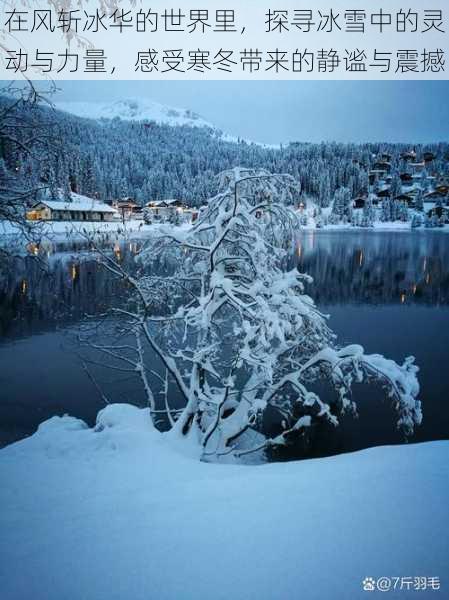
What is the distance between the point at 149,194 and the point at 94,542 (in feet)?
209

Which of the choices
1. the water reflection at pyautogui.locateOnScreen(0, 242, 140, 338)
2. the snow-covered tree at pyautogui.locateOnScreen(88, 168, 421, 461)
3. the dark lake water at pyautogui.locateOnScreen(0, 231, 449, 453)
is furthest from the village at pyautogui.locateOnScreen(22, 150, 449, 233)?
the snow-covered tree at pyautogui.locateOnScreen(88, 168, 421, 461)

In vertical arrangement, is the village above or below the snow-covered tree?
above

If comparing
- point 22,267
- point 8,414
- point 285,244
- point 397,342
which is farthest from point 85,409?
point 22,267

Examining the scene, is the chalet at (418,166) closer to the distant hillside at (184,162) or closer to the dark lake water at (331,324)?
the distant hillside at (184,162)

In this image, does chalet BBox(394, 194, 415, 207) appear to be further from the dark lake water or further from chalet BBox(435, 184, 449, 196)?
the dark lake water

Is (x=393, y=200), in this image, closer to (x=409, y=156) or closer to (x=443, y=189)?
(x=409, y=156)

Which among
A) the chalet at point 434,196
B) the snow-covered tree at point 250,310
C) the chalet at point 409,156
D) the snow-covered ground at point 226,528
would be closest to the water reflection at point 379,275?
the snow-covered tree at point 250,310

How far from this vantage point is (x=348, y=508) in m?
2.78

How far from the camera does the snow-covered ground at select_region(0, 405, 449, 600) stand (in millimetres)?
2285

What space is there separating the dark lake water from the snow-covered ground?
250cm

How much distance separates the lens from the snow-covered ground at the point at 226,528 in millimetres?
2285

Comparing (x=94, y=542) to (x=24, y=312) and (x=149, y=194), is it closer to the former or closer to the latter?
(x=24, y=312)

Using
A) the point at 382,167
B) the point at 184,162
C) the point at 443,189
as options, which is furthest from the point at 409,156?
the point at 184,162

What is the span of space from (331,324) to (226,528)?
13580 mm
